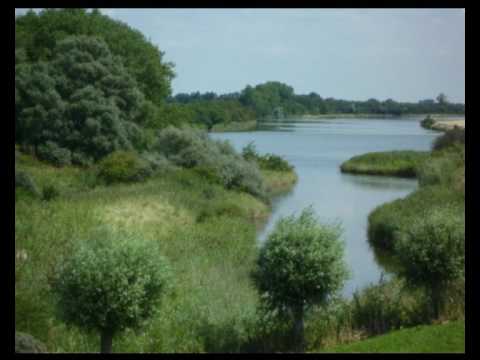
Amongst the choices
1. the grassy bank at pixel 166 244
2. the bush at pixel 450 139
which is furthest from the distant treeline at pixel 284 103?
the grassy bank at pixel 166 244

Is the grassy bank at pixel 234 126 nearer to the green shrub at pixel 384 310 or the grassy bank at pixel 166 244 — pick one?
the grassy bank at pixel 166 244

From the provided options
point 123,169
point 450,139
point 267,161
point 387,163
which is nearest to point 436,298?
point 123,169

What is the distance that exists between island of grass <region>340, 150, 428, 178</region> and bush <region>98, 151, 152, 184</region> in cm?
1867

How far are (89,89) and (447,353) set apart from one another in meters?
28.2

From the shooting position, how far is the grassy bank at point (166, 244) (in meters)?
11.0

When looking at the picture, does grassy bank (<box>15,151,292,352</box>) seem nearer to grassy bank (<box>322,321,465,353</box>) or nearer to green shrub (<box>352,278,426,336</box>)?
green shrub (<box>352,278,426,336</box>)

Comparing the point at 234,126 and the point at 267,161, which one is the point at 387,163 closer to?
the point at 267,161

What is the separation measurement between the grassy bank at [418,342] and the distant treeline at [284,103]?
62.1m

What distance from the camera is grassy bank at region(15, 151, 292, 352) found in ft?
36.0

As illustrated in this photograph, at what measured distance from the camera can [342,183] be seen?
3878 centimetres
